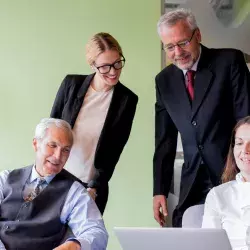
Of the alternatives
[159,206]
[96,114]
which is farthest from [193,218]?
[96,114]

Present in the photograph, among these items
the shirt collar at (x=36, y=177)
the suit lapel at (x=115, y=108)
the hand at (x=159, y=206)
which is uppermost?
the suit lapel at (x=115, y=108)

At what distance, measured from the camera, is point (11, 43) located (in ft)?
9.51

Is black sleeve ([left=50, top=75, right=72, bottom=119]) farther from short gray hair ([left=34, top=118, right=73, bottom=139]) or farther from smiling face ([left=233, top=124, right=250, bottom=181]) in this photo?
smiling face ([left=233, top=124, right=250, bottom=181])

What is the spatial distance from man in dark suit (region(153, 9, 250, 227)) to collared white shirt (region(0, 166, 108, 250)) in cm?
57

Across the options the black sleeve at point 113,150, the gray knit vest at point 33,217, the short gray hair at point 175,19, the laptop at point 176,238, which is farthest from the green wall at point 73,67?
the laptop at point 176,238

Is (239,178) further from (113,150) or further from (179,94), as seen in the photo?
(113,150)

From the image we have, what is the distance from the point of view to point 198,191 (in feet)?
7.71

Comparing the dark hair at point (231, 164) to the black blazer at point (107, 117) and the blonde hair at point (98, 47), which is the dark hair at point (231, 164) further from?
the blonde hair at point (98, 47)

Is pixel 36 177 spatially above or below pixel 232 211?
above

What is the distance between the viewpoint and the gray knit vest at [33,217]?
192cm

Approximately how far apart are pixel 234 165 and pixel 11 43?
5.33 feet

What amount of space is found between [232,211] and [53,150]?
32.4 inches

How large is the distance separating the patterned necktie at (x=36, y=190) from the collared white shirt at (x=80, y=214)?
1 centimetres

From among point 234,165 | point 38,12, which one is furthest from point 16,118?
point 234,165
